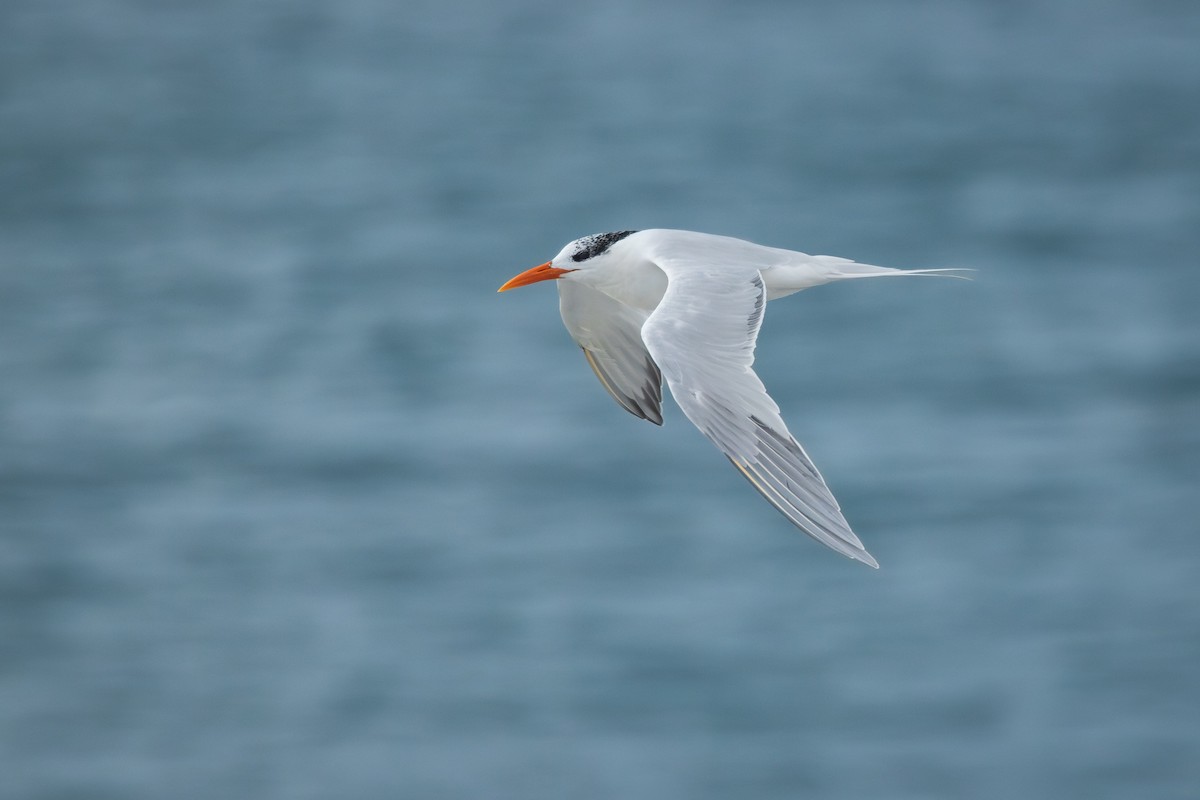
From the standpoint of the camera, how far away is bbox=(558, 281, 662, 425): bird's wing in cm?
898

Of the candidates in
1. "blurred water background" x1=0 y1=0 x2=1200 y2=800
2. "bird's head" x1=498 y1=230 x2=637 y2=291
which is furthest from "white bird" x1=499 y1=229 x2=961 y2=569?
"blurred water background" x1=0 y1=0 x2=1200 y2=800

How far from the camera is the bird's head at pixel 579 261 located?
28.0 ft

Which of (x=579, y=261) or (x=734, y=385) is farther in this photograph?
(x=579, y=261)

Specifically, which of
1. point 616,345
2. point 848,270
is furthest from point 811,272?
point 616,345

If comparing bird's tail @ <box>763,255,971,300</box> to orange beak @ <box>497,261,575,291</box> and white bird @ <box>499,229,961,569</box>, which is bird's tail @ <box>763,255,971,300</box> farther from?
orange beak @ <box>497,261,575,291</box>

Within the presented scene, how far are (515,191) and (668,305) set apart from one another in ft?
89.8

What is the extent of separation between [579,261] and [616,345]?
615 mm

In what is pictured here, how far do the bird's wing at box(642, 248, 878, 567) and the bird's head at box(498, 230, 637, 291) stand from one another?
0.68 metres

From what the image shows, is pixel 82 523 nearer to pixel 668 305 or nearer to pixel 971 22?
pixel 668 305

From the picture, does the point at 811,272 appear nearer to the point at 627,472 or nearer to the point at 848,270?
the point at 848,270

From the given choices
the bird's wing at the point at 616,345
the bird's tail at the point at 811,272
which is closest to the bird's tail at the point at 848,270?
the bird's tail at the point at 811,272

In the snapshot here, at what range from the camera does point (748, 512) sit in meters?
21.6

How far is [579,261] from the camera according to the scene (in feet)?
28.2

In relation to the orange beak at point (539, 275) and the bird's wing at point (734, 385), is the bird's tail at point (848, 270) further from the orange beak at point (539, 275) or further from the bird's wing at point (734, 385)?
the orange beak at point (539, 275)
